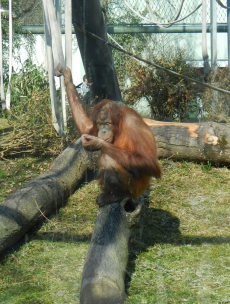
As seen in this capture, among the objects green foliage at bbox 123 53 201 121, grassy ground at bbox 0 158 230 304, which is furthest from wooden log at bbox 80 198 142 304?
green foliage at bbox 123 53 201 121

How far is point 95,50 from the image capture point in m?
5.30

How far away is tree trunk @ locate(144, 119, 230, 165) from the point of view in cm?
489

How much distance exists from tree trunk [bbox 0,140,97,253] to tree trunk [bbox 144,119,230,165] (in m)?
0.73

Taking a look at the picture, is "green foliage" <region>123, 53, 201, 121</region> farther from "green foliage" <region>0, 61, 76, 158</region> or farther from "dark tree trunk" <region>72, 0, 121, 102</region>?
"green foliage" <region>0, 61, 76, 158</region>

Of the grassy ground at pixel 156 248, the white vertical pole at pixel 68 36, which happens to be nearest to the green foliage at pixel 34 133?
the grassy ground at pixel 156 248

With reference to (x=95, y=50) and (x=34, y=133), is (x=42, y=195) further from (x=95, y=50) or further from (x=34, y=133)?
(x=95, y=50)

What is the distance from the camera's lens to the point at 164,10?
7574mm

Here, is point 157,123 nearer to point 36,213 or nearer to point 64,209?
point 64,209

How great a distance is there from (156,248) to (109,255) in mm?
721

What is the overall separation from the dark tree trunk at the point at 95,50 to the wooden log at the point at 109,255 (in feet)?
7.48

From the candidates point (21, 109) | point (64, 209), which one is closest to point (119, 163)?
point (64, 209)

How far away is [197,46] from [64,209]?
4035mm

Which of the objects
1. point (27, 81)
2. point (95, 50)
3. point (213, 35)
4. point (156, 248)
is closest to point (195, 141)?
point (95, 50)

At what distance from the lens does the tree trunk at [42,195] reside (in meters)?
3.55
